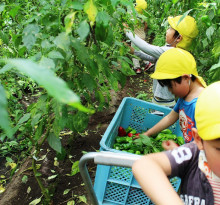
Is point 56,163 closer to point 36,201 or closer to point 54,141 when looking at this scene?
point 36,201

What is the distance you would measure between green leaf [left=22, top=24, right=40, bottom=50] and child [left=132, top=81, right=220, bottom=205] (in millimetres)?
652

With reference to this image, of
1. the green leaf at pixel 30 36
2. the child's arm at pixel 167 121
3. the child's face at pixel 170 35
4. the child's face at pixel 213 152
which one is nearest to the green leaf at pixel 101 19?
the green leaf at pixel 30 36

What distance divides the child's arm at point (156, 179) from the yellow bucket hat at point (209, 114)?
18 cm

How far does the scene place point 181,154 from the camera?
901 millimetres

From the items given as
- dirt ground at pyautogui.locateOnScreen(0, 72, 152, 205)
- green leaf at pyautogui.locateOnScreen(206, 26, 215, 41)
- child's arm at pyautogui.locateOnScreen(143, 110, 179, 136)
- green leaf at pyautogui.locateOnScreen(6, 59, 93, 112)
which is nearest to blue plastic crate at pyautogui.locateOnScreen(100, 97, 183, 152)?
dirt ground at pyautogui.locateOnScreen(0, 72, 152, 205)

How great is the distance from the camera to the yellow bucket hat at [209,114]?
2.20ft

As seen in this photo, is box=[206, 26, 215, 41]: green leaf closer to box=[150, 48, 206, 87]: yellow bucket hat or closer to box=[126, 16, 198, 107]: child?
box=[150, 48, 206, 87]: yellow bucket hat

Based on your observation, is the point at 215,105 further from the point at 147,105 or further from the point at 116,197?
the point at 147,105

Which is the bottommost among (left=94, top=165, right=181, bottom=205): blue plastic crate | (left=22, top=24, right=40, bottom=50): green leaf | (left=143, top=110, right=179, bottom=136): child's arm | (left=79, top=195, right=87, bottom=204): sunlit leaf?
(left=79, top=195, right=87, bottom=204): sunlit leaf

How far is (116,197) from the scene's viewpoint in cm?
161

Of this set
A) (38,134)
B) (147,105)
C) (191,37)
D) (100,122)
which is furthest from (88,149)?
(191,37)

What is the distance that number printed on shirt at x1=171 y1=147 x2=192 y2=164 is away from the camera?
2.91ft

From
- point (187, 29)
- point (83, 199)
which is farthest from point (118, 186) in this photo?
point (187, 29)

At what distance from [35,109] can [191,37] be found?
1355 mm
